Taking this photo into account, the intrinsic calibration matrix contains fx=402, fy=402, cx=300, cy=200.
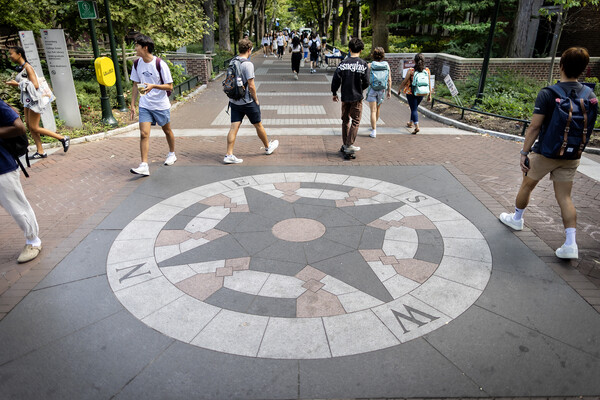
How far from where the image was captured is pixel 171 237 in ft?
15.6

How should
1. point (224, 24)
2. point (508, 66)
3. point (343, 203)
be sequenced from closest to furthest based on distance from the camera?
point (343, 203), point (508, 66), point (224, 24)

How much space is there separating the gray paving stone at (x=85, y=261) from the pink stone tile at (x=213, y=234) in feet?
3.60

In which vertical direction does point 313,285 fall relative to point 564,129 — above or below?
below

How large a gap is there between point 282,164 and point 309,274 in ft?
11.8

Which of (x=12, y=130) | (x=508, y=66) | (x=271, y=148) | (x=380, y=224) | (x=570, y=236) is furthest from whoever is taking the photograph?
(x=508, y=66)

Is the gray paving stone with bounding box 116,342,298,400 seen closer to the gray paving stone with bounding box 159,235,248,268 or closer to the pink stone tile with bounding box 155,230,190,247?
the gray paving stone with bounding box 159,235,248,268

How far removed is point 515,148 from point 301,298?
22.7ft

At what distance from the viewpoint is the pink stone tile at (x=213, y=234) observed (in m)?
4.74

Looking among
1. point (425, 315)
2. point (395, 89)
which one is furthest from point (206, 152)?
point (395, 89)

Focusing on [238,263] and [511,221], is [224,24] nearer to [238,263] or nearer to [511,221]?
[511,221]

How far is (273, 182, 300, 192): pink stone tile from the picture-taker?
6152mm

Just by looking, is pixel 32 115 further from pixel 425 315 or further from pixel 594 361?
pixel 594 361

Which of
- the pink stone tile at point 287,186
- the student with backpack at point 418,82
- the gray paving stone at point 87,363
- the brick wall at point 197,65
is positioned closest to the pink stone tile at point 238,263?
the gray paving stone at point 87,363

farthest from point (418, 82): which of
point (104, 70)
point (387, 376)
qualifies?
point (387, 376)
